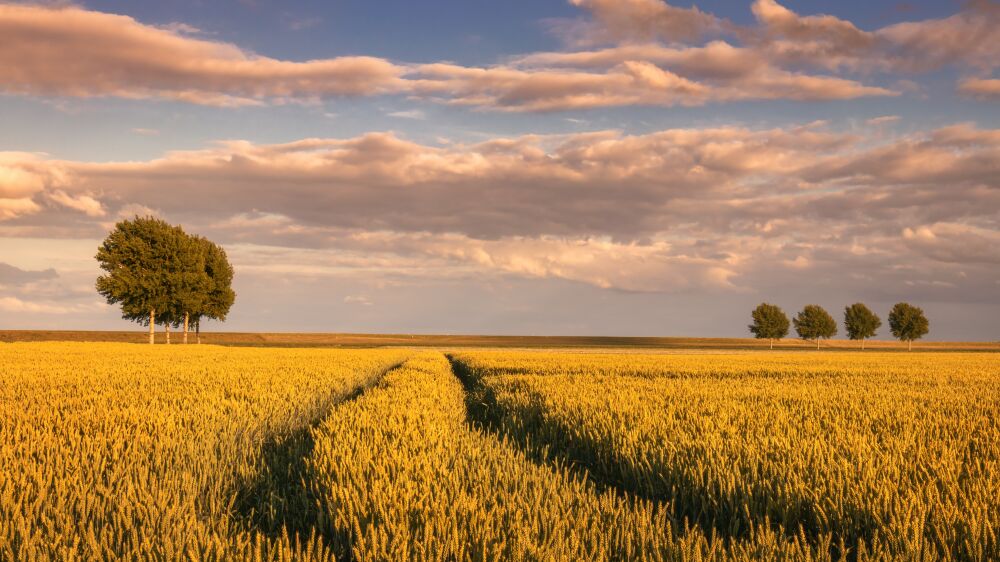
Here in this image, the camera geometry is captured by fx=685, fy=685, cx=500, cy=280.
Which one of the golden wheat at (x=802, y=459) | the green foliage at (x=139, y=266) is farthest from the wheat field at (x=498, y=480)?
the green foliage at (x=139, y=266)

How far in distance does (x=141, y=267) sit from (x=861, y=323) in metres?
146

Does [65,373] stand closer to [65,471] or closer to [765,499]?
[65,471]

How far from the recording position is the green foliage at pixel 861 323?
15425 cm

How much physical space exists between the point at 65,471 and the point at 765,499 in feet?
21.1

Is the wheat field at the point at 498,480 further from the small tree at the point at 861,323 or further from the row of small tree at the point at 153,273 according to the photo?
the small tree at the point at 861,323

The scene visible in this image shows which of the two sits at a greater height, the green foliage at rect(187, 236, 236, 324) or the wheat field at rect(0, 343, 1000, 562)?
the green foliage at rect(187, 236, 236, 324)

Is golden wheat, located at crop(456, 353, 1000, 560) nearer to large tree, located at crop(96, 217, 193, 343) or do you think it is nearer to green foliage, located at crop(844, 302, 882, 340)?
large tree, located at crop(96, 217, 193, 343)

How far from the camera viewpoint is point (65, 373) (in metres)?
19.4

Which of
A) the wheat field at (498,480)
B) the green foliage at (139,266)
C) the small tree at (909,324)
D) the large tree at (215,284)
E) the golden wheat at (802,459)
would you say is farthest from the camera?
the small tree at (909,324)

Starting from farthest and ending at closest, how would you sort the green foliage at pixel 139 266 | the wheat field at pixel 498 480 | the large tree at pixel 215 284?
the large tree at pixel 215 284 < the green foliage at pixel 139 266 < the wheat field at pixel 498 480

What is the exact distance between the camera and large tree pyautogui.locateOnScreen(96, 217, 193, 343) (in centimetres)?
6756

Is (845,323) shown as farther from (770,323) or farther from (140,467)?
(140,467)

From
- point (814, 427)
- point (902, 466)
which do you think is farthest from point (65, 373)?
point (902, 466)

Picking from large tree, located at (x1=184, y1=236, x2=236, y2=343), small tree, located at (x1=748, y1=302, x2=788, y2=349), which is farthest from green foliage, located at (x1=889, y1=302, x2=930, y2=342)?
large tree, located at (x1=184, y1=236, x2=236, y2=343)
